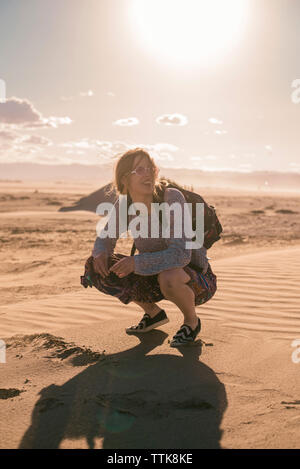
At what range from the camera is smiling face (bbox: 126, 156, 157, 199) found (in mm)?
3195

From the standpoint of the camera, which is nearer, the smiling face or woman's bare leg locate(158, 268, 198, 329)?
woman's bare leg locate(158, 268, 198, 329)

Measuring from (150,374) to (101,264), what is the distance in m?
0.87

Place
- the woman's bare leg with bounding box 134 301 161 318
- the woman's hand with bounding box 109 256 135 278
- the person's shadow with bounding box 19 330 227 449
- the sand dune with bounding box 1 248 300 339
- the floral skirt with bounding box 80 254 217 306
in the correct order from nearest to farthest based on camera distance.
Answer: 1. the person's shadow with bounding box 19 330 227 449
2. the woman's hand with bounding box 109 256 135 278
3. the floral skirt with bounding box 80 254 217 306
4. the woman's bare leg with bounding box 134 301 161 318
5. the sand dune with bounding box 1 248 300 339

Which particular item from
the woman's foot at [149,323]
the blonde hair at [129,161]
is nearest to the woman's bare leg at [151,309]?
the woman's foot at [149,323]

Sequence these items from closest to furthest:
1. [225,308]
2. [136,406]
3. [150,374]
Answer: [136,406], [150,374], [225,308]

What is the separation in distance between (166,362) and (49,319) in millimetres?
1695

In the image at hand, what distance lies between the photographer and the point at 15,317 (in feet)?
14.8

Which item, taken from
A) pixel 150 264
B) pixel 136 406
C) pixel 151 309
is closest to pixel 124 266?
pixel 150 264

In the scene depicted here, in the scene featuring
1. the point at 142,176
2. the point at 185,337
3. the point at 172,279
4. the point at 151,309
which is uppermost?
the point at 142,176

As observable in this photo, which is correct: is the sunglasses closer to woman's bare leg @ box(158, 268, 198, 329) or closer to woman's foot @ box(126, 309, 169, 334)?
woman's bare leg @ box(158, 268, 198, 329)

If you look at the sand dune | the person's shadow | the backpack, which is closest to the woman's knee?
the backpack

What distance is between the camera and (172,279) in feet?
10.1

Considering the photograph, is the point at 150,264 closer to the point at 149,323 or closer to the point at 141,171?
the point at 141,171
